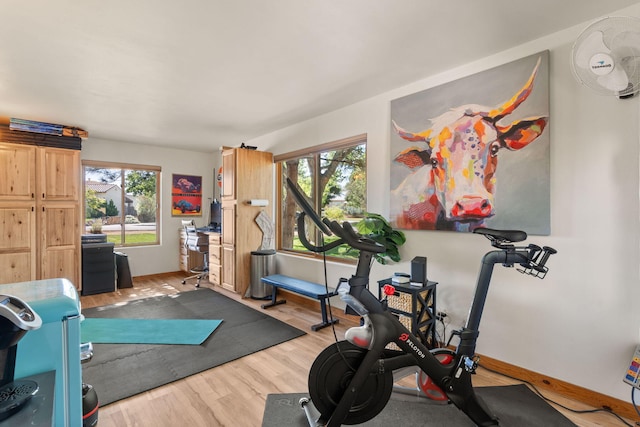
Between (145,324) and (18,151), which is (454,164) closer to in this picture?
(145,324)

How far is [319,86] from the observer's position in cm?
317

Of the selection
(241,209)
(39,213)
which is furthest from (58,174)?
(241,209)

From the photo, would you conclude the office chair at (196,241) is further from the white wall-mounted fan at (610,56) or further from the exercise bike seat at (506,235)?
the white wall-mounted fan at (610,56)

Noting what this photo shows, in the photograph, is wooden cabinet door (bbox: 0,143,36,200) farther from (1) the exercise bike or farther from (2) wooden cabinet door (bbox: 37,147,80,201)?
(1) the exercise bike

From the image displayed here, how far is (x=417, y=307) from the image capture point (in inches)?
103

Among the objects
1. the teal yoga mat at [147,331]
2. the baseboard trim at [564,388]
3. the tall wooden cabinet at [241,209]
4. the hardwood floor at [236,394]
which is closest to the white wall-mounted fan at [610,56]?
the baseboard trim at [564,388]

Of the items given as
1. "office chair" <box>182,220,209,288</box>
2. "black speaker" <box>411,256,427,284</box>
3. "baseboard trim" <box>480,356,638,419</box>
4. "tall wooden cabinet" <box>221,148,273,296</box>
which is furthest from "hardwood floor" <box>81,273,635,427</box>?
"office chair" <box>182,220,209,288</box>

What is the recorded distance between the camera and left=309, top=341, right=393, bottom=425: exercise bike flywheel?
1.74 m

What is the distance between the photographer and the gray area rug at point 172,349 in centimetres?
238

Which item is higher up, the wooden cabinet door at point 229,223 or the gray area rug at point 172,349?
the wooden cabinet door at point 229,223

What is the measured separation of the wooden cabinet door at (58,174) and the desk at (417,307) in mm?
4727

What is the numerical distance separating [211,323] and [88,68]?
2756 mm

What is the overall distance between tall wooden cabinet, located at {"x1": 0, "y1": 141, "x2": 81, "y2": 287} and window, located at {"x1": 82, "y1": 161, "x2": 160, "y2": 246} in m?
0.68

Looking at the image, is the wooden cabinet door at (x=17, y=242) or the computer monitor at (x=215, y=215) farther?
the computer monitor at (x=215, y=215)
